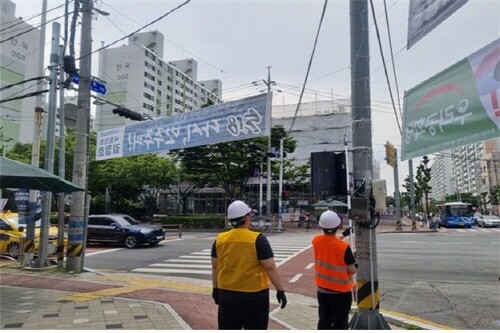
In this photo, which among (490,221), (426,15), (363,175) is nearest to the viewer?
(426,15)

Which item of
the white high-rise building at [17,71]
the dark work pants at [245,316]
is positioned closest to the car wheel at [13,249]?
the dark work pants at [245,316]

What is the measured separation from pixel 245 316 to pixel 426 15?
174 inches

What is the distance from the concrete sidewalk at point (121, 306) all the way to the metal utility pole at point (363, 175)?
3.80 feet

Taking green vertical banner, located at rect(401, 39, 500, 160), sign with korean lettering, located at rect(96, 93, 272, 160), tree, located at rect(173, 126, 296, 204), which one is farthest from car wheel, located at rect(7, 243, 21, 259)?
tree, located at rect(173, 126, 296, 204)

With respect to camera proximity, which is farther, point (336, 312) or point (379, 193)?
point (379, 193)

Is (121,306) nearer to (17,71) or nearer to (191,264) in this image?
(191,264)

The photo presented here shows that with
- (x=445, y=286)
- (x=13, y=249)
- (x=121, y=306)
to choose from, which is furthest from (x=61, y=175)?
(x=445, y=286)

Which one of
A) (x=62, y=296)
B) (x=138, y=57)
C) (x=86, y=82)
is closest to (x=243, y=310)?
(x=62, y=296)

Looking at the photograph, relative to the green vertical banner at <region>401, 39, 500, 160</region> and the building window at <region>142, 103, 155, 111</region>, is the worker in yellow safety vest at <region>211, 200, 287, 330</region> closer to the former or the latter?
the green vertical banner at <region>401, 39, 500, 160</region>

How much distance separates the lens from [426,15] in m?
5.46

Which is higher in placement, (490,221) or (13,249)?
(490,221)

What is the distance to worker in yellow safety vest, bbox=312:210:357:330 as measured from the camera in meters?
4.68

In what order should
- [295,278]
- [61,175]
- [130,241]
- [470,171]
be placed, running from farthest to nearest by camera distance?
[470,171], [130,241], [61,175], [295,278]

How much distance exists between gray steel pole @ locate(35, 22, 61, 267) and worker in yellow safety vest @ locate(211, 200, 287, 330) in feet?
34.5
